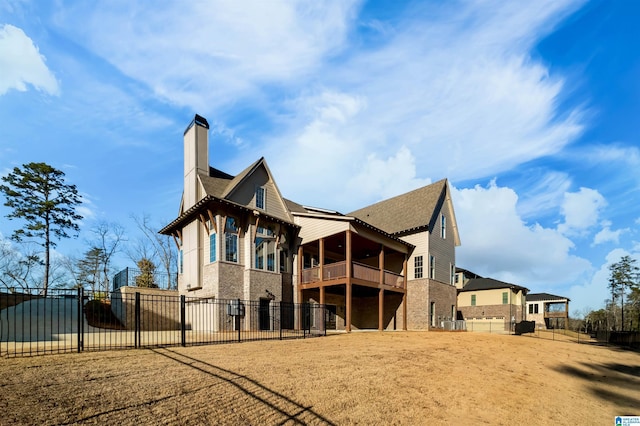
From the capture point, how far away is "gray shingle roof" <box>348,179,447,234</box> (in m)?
27.0

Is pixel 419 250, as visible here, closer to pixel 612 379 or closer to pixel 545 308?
pixel 612 379

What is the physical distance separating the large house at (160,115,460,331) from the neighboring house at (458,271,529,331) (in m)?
12.3

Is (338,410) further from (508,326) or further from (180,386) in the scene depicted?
(508,326)

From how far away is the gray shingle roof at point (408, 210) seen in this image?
27.0m

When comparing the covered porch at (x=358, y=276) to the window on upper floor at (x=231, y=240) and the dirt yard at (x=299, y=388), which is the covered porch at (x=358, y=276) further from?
the dirt yard at (x=299, y=388)

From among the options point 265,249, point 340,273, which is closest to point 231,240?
point 265,249

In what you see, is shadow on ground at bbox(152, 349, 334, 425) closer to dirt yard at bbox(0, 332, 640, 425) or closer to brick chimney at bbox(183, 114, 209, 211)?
dirt yard at bbox(0, 332, 640, 425)

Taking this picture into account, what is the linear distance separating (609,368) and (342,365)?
42.9 ft

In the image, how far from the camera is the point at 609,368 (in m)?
15.0

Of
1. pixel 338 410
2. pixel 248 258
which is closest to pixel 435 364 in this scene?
pixel 338 410

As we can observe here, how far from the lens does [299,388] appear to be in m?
7.56

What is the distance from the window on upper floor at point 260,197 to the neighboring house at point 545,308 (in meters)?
45.7

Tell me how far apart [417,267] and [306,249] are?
28.3 feet

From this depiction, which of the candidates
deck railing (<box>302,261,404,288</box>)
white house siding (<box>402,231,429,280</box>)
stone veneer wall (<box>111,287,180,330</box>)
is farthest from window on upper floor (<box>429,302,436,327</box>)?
stone veneer wall (<box>111,287,180,330</box>)
